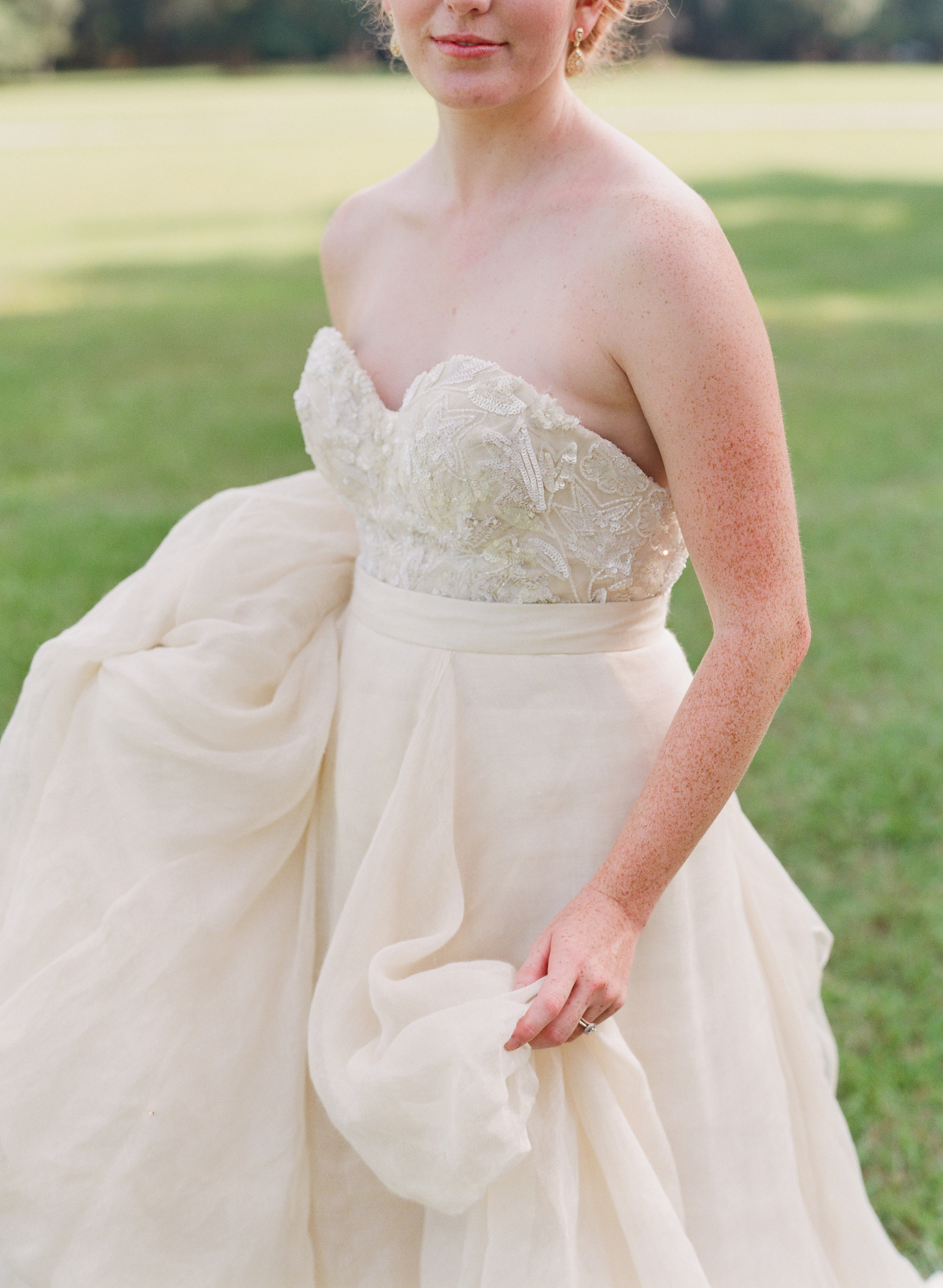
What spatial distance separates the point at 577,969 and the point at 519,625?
44 centimetres

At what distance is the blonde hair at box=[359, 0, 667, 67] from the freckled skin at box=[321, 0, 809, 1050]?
40 mm

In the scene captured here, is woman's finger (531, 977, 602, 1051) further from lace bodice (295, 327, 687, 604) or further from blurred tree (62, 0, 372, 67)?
blurred tree (62, 0, 372, 67)

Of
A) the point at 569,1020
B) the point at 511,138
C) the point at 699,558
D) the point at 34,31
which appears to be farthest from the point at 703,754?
the point at 34,31

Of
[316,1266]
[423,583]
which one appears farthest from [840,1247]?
[423,583]

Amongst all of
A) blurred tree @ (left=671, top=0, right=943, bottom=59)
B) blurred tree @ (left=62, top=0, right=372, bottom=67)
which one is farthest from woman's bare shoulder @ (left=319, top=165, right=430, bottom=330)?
blurred tree @ (left=671, top=0, right=943, bottom=59)

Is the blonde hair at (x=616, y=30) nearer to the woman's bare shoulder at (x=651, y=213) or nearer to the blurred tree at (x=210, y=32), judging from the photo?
the woman's bare shoulder at (x=651, y=213)

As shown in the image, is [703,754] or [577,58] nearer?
[703,754]

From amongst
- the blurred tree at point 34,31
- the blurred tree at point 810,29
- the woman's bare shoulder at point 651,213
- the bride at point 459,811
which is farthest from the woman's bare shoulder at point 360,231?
the blurred tree at point 810,29

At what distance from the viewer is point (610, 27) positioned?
1.77 meters

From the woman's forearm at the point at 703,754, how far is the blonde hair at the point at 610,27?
30.9 inches

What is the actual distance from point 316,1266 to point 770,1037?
70cm

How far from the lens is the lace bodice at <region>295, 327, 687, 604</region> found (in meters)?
1.61

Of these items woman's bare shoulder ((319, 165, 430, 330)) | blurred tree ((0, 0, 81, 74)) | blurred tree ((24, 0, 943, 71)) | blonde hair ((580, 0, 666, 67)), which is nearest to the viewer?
blonde hair ((580, 0, 666, 67))

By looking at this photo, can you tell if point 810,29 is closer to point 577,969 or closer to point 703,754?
point 703,754
